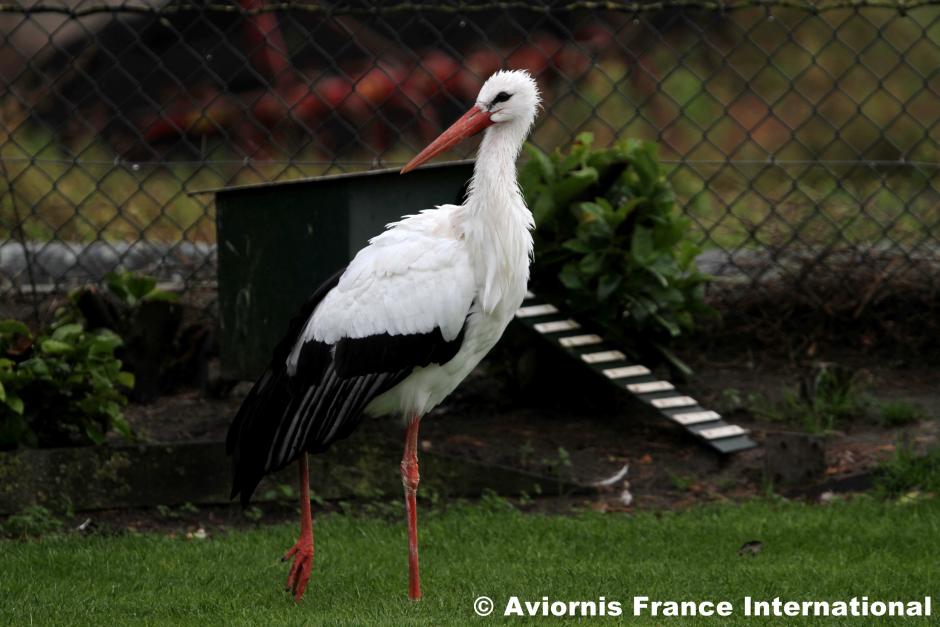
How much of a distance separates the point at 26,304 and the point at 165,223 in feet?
5.10

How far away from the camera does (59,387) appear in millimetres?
5809

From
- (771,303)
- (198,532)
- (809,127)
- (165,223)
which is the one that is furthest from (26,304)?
(809,127)

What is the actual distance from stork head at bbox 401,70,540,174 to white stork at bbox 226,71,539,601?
0.08ft

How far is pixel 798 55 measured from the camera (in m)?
12.1

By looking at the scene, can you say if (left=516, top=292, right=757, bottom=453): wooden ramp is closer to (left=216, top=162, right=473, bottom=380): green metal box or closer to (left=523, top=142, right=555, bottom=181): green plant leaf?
(left=523, top=142, right=555, bottom=181): green plant leaf

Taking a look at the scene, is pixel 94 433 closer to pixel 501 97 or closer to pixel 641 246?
pixel 501 97

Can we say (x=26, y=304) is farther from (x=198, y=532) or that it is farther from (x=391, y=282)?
(x=391, y=282)

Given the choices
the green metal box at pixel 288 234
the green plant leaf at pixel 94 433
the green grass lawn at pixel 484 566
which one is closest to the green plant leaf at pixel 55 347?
the green plant leaf at pixel 94 433

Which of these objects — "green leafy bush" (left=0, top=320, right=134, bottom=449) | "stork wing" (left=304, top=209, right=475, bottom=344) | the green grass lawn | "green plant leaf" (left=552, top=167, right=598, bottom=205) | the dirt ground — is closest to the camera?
the green grass lawn

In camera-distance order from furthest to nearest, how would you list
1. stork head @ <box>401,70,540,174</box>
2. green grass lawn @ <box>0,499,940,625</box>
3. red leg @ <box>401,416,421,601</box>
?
stork head @ <box>401,70,540,174</box>
red leg @ <box>401,416,421,601</box>
green grass lawn @ <box>0,499,940,625</box>

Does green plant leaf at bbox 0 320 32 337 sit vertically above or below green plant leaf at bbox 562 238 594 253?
below

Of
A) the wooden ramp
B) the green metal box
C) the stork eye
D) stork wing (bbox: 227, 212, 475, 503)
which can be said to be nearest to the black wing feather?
stork wing (bbox: 227, 212, 475, 503)

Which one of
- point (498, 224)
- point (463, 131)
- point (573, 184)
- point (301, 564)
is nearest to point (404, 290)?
point (498, 224)

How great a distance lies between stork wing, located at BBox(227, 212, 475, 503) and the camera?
16.0ft
